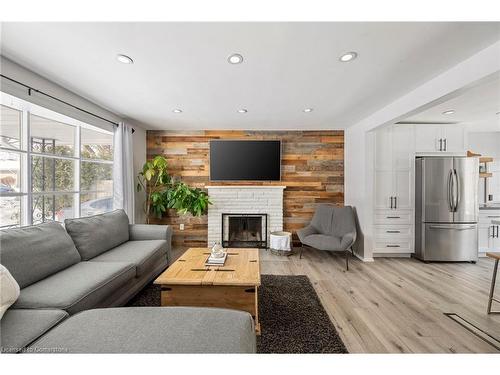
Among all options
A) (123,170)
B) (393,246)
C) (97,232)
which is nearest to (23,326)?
(97,232)

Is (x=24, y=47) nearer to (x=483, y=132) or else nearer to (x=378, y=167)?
(x=378, y=167)

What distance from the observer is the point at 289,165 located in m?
4.21

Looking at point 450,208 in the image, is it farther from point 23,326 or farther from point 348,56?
point 23,326

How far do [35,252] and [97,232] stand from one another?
688 mm

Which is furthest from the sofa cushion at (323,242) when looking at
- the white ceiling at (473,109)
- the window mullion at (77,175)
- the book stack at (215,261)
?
the window mullion at (77,175)

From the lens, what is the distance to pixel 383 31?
1406 mm

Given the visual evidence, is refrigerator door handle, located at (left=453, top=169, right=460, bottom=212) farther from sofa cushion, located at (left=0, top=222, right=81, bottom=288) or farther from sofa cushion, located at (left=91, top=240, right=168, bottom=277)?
sofa cushion, located at (left=0, top=222, right=81, bottom=288)

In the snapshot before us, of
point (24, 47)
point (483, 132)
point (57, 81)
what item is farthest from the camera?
point (483, 132)

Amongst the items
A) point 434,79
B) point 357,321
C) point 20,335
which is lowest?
point 357,321

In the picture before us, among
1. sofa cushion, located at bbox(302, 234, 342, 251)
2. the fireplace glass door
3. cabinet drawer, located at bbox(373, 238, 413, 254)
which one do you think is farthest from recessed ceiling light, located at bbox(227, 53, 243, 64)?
cabinet drawer, located at bbox(373, 238, 413, 254)

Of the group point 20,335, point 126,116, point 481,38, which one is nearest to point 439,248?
point 481,38

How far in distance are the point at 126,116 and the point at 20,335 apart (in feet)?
10.1

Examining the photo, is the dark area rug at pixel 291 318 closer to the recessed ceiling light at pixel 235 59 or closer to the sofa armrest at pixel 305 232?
the sofa armrest at pixel 305 232

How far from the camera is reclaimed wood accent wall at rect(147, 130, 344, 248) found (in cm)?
418
